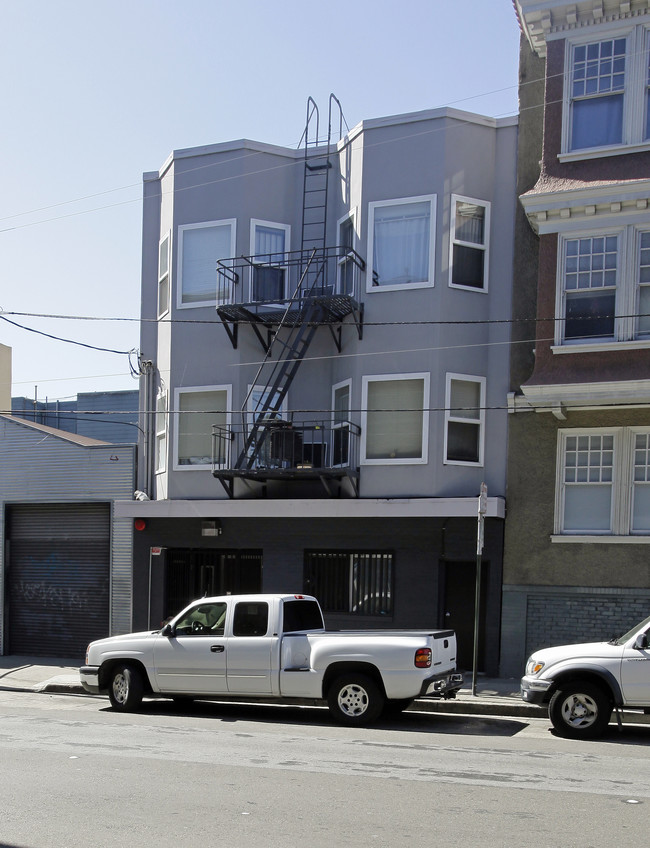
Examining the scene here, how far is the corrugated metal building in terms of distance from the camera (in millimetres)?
21359

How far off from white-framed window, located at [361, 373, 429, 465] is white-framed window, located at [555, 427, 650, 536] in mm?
2562

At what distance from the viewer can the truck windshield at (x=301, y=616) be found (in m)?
13.3

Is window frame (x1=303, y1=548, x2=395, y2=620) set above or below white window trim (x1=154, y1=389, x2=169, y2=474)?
below

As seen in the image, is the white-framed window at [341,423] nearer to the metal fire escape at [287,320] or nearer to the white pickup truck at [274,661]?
the metal fire escape at [287,320]

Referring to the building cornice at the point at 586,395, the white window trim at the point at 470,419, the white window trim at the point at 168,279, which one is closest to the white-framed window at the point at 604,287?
the building cornice at the point at 586,395

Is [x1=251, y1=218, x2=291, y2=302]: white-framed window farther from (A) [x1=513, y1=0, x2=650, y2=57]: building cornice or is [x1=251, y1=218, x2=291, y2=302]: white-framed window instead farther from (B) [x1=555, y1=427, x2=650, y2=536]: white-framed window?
(B) [x1=555, y1=427, x2=650, y2=536]: white-framed window

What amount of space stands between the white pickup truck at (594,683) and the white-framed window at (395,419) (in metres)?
6.68

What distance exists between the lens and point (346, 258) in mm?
19188

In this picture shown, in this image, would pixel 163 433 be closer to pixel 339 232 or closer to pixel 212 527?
pixel 212 527

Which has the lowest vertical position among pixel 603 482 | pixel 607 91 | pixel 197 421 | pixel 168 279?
pixel 603 482

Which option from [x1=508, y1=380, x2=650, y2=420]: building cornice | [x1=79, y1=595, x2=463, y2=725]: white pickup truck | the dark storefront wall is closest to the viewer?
[x1=79, y1=595, x2=463, y2=725]: white pickup truck

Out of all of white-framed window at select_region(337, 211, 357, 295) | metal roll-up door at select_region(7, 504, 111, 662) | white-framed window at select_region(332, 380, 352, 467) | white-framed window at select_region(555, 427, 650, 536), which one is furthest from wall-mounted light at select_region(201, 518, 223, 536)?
white-framed window at select_region(555, 427, 650, 536)

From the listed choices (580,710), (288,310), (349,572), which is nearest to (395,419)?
(288,310)

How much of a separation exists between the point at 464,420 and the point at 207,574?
6.41 meters
